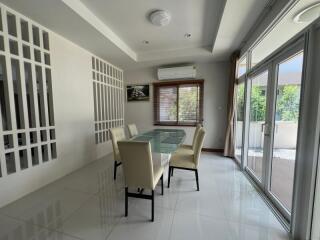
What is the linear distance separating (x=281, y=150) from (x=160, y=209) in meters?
1.85

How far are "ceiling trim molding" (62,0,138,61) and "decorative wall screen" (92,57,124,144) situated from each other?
0.87m

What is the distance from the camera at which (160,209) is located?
1.98 meters

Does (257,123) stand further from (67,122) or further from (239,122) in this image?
(67,122)

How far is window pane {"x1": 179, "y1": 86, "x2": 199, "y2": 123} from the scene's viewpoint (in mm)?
4669

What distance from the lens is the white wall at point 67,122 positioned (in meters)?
2.31

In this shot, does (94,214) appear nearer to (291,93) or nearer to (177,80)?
(291,93)

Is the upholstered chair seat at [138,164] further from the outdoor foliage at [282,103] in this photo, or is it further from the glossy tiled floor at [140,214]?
the outdoor foliage at [282,103]

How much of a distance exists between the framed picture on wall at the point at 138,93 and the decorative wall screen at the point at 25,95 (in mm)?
2746

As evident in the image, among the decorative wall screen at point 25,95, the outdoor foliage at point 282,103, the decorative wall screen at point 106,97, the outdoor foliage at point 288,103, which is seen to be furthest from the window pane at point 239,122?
the decorative wall screen at point 25,95

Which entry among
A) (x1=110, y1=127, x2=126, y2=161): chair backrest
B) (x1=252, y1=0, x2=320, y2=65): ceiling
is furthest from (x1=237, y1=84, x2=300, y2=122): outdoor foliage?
(x1=110, y1=127, x2=126, y2=161): chair backrest

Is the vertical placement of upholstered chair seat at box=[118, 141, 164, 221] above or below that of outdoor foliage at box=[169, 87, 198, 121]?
below

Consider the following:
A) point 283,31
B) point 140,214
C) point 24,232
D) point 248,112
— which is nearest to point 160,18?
point 283,31

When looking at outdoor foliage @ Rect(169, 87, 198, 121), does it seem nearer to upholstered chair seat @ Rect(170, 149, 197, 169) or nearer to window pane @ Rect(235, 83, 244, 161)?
window pane @ Rect(235, 83, 244, 161)

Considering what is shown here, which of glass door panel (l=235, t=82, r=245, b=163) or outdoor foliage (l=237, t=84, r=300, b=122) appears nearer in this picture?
outdoor foliage (l=237, t=84, r=300, b=122)
